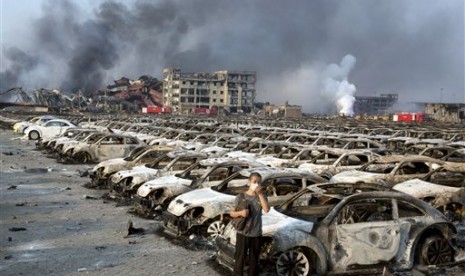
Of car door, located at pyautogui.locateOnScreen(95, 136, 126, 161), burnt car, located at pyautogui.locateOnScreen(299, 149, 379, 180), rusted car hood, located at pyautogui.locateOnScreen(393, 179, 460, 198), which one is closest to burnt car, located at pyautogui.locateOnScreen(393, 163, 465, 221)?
rusted car hood, located at pyautogui.locateOnScreen(393, 179, 460, 198)

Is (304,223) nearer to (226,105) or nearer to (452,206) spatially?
(452,206)

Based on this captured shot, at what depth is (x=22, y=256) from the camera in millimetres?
8289

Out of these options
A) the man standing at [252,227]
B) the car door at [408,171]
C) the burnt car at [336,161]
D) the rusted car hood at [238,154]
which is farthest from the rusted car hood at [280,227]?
the rusted car hood at [238,154]

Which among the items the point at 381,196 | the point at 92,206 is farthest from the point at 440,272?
the point at 92,206

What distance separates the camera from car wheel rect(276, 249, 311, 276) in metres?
6.89

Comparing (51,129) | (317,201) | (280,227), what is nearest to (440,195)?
(317,201)

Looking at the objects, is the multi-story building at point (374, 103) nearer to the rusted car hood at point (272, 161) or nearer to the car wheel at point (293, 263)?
the rusted car hood at point (272, 161)

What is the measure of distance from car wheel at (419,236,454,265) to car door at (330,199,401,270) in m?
0.49

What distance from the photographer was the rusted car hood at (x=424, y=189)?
1091 centimetres

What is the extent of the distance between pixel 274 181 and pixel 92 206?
16.5 ft

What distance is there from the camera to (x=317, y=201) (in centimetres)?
900

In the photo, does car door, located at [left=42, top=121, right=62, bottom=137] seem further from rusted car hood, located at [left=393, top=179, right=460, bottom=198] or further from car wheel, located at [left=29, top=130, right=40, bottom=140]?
rusted car hood, located at [left=393, top=179, right=460, bottom=198]

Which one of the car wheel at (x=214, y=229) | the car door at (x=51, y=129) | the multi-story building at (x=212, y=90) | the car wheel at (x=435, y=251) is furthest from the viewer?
the multi-story building at (x=212, y=90)

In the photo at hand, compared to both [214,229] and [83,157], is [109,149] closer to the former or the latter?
[83,157]
